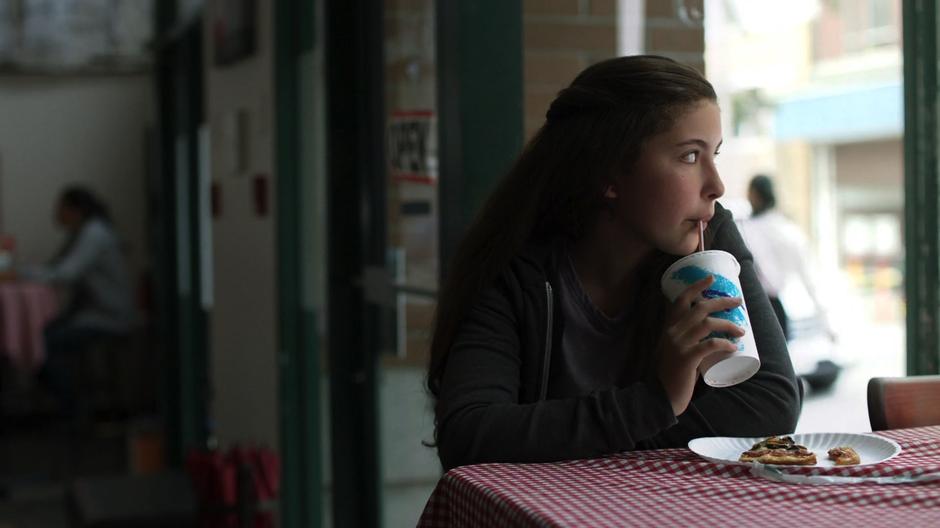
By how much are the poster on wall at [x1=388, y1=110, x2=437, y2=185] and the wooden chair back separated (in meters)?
1.25

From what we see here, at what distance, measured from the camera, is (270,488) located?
3.72m

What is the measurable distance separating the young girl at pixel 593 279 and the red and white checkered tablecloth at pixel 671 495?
110 mm

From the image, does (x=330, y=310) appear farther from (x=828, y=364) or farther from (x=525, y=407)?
(x=828, y=364)

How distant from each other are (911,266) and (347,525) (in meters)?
1.99

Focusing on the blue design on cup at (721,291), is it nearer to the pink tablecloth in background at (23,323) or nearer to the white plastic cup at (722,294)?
the white plastic cup at (722,294)

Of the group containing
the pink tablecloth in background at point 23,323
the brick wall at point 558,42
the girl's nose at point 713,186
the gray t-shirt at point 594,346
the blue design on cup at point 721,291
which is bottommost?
the pink tablecloth in background at point 23,323

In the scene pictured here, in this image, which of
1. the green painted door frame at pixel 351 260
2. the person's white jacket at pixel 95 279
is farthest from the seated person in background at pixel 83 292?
the green painted door frame at pixel 351 260

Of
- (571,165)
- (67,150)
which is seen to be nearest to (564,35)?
(571,165)

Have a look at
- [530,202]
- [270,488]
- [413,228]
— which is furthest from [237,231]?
[530,202]

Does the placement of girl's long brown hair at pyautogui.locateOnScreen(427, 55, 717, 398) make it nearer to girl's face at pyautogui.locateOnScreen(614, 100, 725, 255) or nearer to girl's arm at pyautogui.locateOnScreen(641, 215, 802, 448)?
girl's face at pyautogui.locateOnScreen(614, 100, 725, 255)

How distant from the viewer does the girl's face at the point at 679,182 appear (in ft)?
4.39

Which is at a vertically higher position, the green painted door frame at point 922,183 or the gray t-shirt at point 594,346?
the green painted door frame at point 922,183

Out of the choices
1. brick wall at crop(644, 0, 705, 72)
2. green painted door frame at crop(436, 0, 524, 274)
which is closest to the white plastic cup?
brick wall at crop(644, 0, 705, 72)

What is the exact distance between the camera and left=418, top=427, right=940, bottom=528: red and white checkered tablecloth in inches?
36.8
